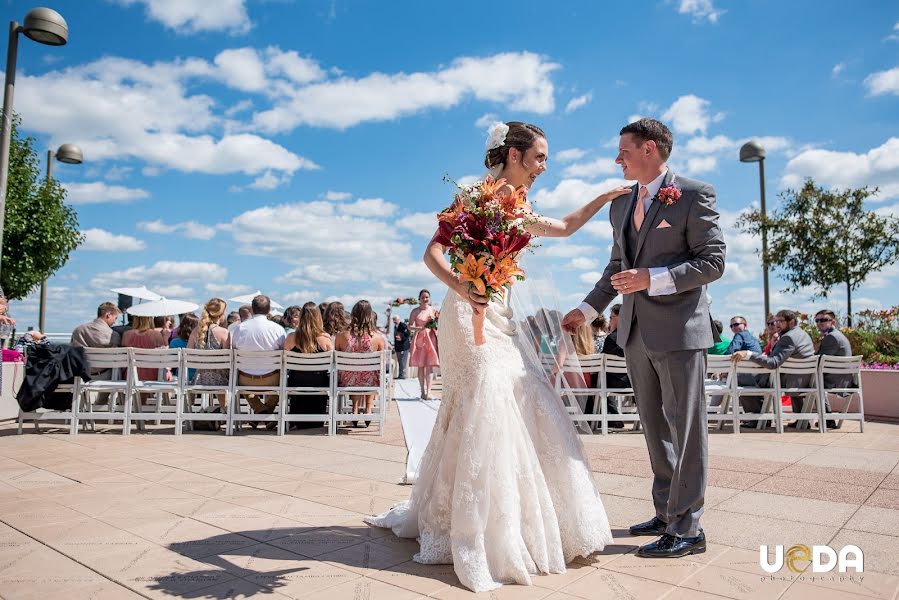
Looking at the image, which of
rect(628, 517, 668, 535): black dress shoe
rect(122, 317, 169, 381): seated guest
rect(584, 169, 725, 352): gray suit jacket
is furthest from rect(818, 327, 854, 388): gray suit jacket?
rect(122, 317, 169, 381): seated guest

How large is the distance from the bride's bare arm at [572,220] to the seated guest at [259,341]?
5.51m

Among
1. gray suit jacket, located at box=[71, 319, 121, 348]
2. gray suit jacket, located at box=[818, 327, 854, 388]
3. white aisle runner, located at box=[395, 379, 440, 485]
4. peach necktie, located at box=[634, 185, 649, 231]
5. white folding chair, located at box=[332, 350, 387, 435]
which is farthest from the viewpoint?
gray suit jacket, located at box=[71, 319, 121, 348]

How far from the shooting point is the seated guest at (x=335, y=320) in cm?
931

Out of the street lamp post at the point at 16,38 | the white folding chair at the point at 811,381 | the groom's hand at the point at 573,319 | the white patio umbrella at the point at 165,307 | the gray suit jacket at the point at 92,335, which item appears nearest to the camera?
the groom's hand at the point at 573,319

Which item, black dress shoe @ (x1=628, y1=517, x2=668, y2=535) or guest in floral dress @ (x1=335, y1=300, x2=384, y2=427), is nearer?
black dress shoe @ (x1=628, y1=517, x2=668, y2=535)

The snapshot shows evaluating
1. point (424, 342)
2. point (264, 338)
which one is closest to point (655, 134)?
point (264, 338)

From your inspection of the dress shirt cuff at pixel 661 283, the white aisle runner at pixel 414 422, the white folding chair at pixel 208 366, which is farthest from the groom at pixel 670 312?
the white folding chair at pixel 208 366

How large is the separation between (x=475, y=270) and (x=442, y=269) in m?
0.21

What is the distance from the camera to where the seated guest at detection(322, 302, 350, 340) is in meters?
9.31

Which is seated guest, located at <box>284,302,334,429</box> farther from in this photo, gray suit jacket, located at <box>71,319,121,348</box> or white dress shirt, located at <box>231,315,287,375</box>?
gray suit jacket, located at <box>71,319,121,348</box>

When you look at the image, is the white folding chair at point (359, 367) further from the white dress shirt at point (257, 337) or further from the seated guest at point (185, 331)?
the seated guest at point (185, 331)

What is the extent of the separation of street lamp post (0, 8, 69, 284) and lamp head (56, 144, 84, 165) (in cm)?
520

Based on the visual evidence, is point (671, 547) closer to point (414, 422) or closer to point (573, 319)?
point (573, 319)

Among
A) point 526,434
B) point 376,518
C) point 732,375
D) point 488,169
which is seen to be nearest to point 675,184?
point 488,169
